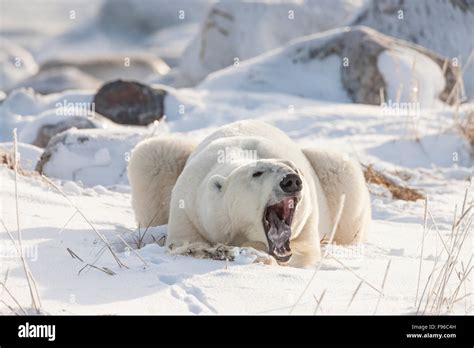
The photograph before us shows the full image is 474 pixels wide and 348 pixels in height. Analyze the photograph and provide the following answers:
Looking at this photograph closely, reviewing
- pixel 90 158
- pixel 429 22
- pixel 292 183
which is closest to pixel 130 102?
pixel 90 158

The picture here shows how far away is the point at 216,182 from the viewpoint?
5734mm

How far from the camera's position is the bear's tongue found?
5520 mm

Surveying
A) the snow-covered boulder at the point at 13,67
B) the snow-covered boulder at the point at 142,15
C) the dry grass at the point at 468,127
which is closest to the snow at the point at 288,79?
the dry grass at the point at 468,127

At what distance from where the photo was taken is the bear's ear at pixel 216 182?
18.7ft

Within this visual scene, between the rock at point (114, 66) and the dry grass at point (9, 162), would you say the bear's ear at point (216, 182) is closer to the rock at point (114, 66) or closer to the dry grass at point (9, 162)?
the dry grass at point (9, 162)

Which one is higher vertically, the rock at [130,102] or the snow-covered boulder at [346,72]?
the snow-covered boulder at [346,72]

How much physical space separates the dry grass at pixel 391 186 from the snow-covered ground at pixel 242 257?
164mm

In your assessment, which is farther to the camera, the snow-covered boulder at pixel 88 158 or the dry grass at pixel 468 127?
the dry grass at pixel 468 127

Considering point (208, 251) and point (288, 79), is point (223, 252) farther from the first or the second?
point (288, 79)

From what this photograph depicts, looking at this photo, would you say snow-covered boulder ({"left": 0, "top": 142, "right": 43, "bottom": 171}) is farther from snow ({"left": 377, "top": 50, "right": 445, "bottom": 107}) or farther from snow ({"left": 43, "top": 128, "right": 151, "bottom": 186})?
snow ({"left": 377, "top": 50, "right": 445, "bottom": 107})

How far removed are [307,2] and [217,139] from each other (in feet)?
42.3
